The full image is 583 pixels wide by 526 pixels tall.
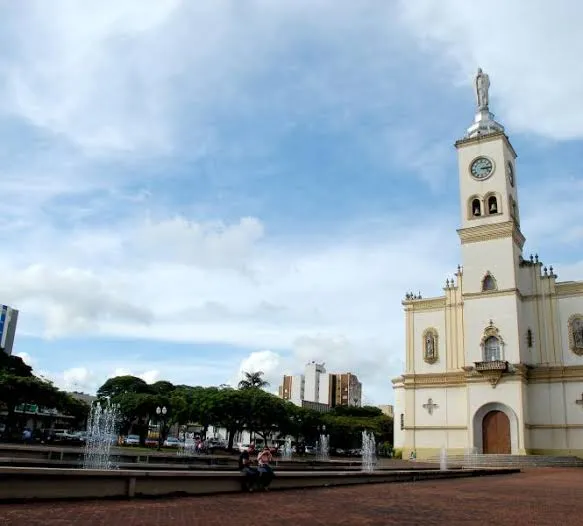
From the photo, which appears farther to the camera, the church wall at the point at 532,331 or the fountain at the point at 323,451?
the fountain at the point at 323,451

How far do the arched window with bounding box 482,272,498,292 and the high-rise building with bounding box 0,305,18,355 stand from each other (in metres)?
72.9

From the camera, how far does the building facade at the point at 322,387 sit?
134 meters

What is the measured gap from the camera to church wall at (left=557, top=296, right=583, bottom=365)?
38.2 metres

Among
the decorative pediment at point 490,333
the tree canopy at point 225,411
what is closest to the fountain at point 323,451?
the tree canopy at point 225,411

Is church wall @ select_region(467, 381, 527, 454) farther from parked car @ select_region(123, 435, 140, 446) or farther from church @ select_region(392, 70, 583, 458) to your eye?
parked car @ select_region(123, 435, 140, 446)

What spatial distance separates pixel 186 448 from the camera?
1801 inches

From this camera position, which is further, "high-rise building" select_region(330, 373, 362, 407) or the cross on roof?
"high-rise building" select_region(330, 373, 362, 407)

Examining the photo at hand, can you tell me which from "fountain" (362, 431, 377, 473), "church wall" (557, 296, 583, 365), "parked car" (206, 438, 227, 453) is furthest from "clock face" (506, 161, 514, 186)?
"parked car" (206, 438, 227, 453)

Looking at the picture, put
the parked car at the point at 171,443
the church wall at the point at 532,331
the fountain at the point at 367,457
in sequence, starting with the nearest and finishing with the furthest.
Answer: the fountain at the point at 367,457, the church wall at the point at 532,331, the parked car at the point at 171,443

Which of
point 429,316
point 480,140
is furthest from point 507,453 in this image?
point 480,140

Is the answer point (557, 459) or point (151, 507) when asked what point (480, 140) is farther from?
point (151, 507)

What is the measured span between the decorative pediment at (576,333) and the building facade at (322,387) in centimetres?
9729

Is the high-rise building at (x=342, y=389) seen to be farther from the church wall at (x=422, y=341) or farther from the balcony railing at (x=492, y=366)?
the balcony railing at (x=492, y=366)

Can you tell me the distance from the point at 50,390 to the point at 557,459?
35398mm
